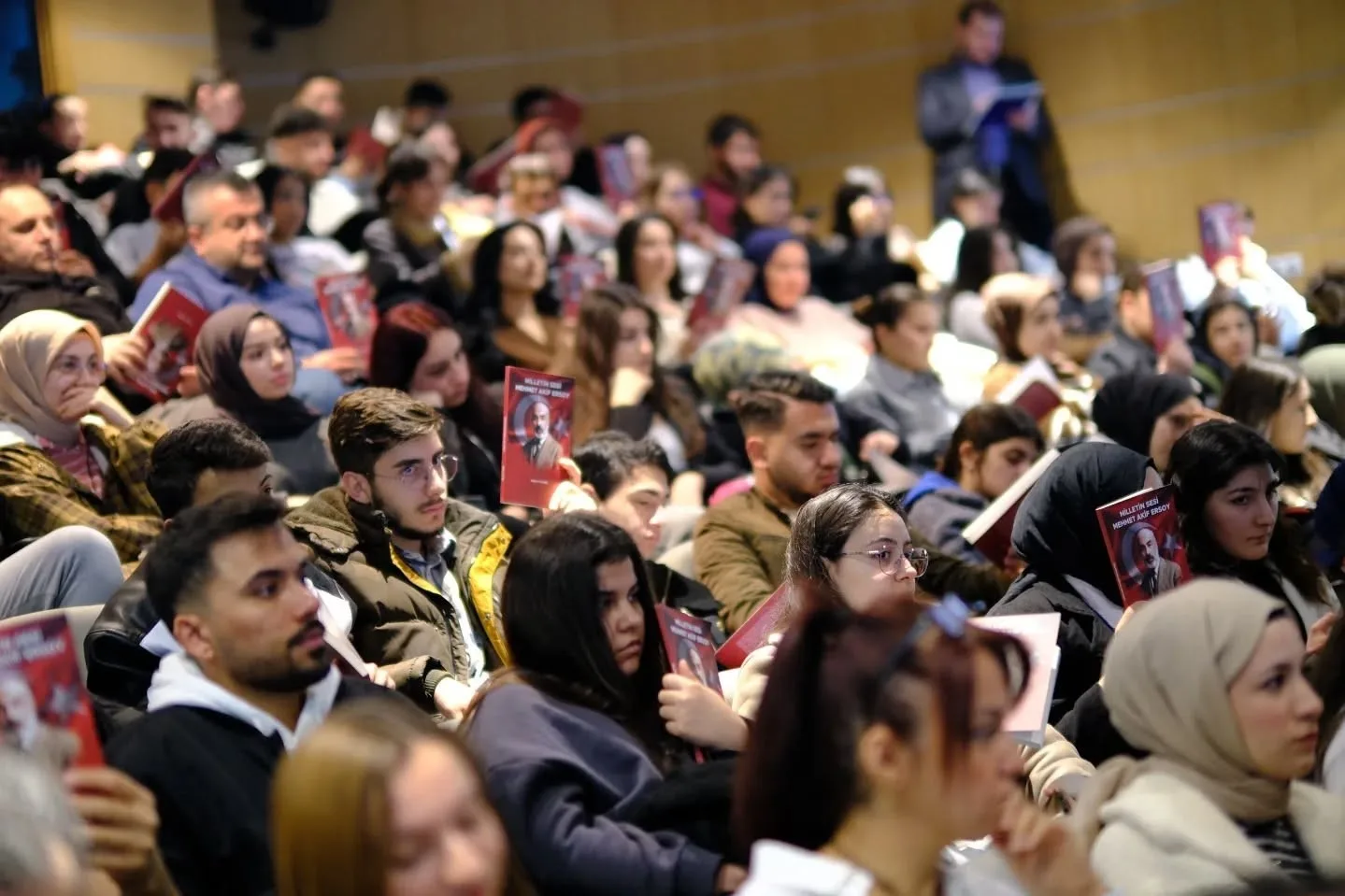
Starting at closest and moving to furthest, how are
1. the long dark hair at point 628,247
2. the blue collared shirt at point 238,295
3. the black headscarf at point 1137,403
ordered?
the black headscarf at point 1137,403, the blue collared shirt at point 238,295, the long dark hair at point 628,247

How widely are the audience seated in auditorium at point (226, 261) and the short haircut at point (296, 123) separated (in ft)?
5.79

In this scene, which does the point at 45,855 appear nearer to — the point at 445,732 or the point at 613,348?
the point at 445,732

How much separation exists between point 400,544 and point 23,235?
205cm

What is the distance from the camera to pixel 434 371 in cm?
500

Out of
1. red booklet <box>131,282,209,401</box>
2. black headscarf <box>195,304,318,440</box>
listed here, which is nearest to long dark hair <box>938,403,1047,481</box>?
black headscarf <box>195,304,318,440</box>

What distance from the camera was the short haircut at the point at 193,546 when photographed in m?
2.80

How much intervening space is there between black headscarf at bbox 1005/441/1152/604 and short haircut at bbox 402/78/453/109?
5.99m

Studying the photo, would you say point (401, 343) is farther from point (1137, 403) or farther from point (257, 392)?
point (1137, 403)

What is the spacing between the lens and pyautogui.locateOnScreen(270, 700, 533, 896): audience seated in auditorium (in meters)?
2.06

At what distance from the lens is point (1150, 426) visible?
5.12m

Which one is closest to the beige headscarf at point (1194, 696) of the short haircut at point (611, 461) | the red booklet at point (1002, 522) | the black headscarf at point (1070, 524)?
the black headscarf at point (1070, 524)

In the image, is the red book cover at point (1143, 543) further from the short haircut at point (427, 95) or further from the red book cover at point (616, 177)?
the short haircut at point (427, 95)

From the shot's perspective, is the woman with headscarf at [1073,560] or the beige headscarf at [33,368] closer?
the woman with headscarf at [1073,560]

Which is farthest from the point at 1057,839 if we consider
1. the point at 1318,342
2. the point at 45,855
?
the point at 1318,342
